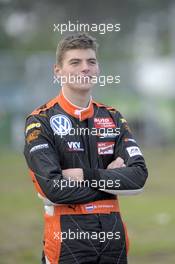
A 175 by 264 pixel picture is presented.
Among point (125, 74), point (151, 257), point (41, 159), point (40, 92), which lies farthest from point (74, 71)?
point (125, 74)

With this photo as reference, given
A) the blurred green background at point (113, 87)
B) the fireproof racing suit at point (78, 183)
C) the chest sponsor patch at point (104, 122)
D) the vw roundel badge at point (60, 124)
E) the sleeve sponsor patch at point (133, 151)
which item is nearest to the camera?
the fireproof racing suit at point (78, 183)

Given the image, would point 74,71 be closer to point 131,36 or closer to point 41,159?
point 41,159

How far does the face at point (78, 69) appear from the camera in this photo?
5891mm

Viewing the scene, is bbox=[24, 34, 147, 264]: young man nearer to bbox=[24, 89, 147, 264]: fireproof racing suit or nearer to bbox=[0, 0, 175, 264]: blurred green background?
bbox=[24, 89, 147, 264]: fireproof racing suit

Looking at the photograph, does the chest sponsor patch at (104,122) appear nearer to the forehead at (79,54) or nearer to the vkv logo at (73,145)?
the vkv logo at (73,145)

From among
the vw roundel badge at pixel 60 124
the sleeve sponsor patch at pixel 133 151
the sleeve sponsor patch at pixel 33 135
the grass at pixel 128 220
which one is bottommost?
the grass at pixel 128 220

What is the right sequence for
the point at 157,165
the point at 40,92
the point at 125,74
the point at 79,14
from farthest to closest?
the point at 79,14, the point at 125,74, the point at 40,92, the point at 157,165

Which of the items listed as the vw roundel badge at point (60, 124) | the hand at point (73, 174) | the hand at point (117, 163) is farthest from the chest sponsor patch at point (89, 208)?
the vw roundel badge at point (60, 124)

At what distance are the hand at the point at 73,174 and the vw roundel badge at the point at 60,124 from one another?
0.82 ft

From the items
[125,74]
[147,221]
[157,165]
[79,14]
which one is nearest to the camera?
[147,221]

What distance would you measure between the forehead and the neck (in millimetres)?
219

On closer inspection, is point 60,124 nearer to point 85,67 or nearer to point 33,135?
point 33,135

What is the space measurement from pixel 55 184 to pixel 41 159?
0.21 meters

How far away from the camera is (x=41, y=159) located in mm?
5887
